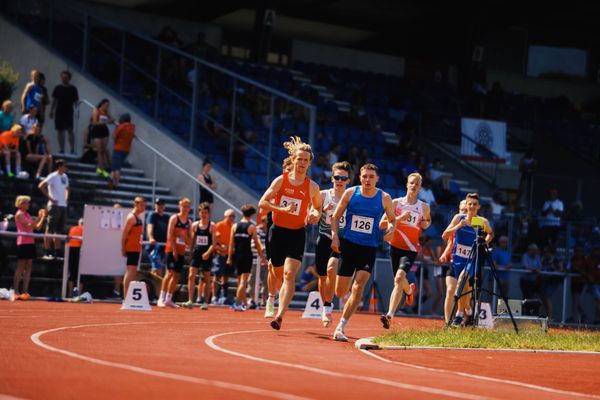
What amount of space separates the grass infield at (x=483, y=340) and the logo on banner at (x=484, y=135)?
72.8 feet

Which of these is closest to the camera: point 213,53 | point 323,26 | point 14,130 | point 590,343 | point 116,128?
point 590,343

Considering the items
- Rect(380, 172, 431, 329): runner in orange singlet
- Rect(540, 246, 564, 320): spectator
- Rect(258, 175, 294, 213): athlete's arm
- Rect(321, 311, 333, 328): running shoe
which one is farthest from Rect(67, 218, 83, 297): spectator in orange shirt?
Rect(540, 246, 564, 320): spectator

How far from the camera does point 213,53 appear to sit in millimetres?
38969

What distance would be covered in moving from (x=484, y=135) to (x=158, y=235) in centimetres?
1598

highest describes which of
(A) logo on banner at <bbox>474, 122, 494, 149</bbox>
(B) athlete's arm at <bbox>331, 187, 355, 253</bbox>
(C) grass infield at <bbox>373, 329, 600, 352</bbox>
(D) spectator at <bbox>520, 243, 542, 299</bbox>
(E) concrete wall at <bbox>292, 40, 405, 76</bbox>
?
(E) concrete wall at <bbox>292, 40, 405, 76</bbox>

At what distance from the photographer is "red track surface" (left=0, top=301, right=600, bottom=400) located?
975cm

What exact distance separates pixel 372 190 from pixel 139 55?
17.3m

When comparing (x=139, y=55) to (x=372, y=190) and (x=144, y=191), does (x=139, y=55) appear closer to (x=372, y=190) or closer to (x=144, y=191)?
(x=144, y=191)

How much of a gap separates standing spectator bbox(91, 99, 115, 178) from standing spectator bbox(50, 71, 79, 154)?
0.73m

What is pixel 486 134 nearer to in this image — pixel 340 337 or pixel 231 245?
pixel 231 245

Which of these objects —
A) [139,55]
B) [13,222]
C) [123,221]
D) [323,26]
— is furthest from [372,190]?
[323,26]

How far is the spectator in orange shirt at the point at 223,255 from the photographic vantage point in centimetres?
2659

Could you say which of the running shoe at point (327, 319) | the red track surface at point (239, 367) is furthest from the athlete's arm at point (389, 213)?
the running shoe at point (327, 319)

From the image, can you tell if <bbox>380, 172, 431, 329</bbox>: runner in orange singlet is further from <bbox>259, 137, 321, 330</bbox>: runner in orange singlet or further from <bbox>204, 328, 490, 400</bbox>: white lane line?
<bbox>204, 328, 490, 400</bbox>: white lane line
